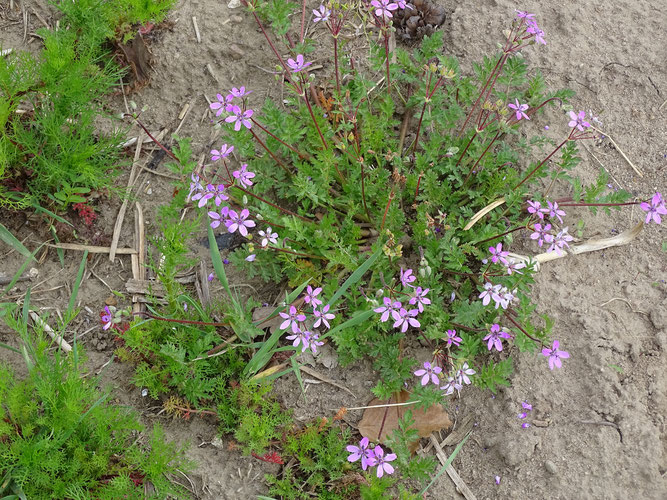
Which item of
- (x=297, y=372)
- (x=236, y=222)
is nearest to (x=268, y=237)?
(x=236, y=222)

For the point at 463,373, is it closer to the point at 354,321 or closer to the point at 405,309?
the point at 405,309

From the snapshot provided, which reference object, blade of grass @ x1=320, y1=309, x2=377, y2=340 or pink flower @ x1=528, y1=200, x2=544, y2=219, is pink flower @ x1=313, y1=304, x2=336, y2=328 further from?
pink flower @ x1=528, y1=200, x2=544, y2=219

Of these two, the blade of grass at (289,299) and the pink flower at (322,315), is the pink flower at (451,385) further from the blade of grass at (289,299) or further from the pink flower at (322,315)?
the blade of grass at (289,299)

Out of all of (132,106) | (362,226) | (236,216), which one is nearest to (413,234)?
(362,226)

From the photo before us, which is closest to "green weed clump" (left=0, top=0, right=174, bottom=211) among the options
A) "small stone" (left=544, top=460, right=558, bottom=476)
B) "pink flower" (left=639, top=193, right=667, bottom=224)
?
"small stone" (left=544, top=460, right=558, bottom=476)

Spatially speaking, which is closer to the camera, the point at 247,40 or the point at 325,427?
the point at 325,427

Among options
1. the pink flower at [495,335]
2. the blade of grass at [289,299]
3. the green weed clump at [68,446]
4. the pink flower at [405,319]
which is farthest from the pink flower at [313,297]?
the green weed clump at [68,446]

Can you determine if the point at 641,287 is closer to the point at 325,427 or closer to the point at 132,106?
the point at 325,427
